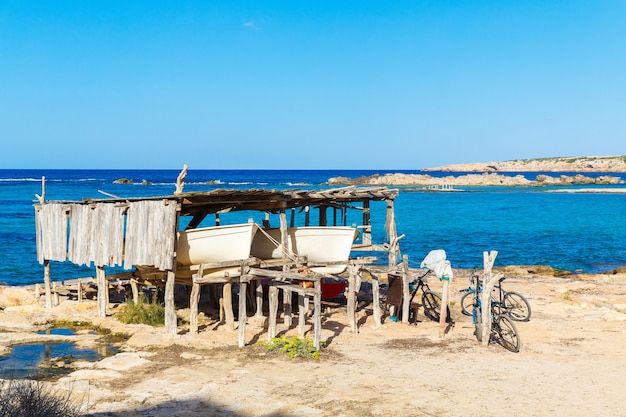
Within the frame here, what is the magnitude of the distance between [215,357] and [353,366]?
3151mm

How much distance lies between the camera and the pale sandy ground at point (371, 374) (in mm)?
10094

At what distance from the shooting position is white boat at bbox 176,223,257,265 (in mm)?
16297

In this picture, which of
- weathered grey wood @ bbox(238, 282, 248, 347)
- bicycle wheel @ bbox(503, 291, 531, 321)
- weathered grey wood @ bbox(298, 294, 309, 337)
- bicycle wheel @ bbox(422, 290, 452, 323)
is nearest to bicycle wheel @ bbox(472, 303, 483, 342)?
bicycle wheel @ bbox(503, 291, 531, 321)

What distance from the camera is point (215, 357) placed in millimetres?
13328

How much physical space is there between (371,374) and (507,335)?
4.37 meters

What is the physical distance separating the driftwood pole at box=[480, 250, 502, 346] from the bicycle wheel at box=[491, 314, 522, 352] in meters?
0.30

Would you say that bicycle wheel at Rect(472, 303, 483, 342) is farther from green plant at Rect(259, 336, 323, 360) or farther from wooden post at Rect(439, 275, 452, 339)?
green plant at Rect(259, 336, 323, 360)

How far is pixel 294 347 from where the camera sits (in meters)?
13.6

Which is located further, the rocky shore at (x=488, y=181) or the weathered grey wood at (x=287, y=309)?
the rocky shore at (x=488, y=181)

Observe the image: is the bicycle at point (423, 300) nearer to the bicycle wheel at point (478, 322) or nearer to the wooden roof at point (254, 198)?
the bicycle wheel at point (478, 322)

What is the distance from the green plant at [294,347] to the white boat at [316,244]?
435 cm

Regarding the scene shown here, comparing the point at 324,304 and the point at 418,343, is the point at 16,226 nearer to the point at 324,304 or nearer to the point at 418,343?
the point at 324,304

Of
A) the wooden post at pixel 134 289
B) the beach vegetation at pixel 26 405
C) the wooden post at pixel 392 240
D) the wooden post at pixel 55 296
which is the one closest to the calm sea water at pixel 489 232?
the wooden post at pixel 134 289

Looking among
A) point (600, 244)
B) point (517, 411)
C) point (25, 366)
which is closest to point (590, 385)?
point (517, 411)
